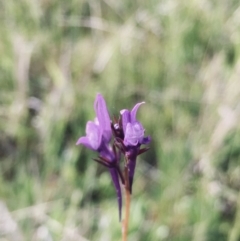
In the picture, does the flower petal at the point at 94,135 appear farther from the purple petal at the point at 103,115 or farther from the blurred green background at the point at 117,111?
the blurred green background at the point at 117,111

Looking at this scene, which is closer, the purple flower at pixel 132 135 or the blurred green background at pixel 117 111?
the purple flower at pixel 132 135

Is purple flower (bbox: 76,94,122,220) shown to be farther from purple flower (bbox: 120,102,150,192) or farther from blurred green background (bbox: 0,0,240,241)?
blurred green background (bbox: 0,0,240,241)

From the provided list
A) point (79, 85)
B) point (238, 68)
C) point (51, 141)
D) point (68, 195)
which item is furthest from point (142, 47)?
point (68, 195)

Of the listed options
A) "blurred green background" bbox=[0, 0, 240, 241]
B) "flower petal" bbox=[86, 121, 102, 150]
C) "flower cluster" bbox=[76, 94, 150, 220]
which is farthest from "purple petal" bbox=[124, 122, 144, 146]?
"blurred green background" bbox=[0, 0, 240, 241]

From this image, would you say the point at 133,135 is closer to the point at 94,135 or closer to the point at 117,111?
the point at 94,135

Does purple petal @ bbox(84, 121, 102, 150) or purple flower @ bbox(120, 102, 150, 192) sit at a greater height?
purple flower @ bbox(120, 102, 150, 192)

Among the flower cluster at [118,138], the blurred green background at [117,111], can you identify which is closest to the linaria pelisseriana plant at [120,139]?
Answer: the flower cluster at [118,138]

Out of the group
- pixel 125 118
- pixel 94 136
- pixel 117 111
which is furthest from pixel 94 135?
pixel 117 111
